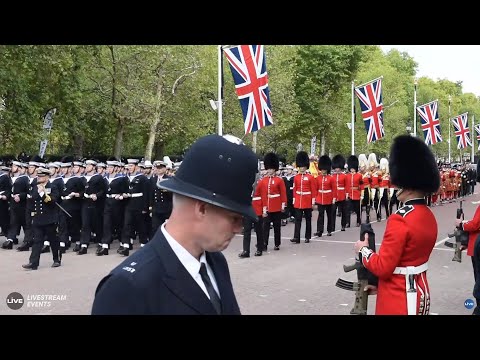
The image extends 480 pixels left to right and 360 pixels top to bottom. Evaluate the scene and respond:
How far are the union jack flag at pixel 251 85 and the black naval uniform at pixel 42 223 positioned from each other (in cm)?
527

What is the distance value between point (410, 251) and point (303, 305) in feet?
13.1

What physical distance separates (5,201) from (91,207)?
295 centimetres

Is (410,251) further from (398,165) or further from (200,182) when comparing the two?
(200,182)

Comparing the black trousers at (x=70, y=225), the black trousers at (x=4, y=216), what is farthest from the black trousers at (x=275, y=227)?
the black trousers at (x=4, y=216)

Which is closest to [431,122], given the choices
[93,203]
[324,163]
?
[324,163]

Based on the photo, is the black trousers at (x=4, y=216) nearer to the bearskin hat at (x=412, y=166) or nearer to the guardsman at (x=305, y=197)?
Answer: the guardsman at (x=305, y=197)

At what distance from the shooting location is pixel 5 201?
48.9 feet

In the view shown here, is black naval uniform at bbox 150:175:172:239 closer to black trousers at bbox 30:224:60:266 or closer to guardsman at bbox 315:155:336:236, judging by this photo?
black trousers at bbox 30:224:60:266

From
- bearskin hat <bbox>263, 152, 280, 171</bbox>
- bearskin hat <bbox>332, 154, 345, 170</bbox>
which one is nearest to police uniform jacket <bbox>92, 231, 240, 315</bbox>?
bearskin hat <bbox>263, 152, 280, 171</bbox>

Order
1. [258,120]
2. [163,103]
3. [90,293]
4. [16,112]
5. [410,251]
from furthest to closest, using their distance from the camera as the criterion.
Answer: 1. [163,103]
2. [16,112]
3. [258,120]
4. [90,293]
5. [410,251]

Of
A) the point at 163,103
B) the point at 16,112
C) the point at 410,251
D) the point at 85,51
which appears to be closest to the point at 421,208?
the point at 410,251

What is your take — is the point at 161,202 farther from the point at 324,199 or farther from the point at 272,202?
the point at 324,199

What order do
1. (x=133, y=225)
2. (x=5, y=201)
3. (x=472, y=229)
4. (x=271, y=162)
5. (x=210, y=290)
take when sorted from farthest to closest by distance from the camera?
(x=5, y=201)
(x=271, y=162)
(x=133, y=225)
(x=472, y=229)
(x=210, y=290)
